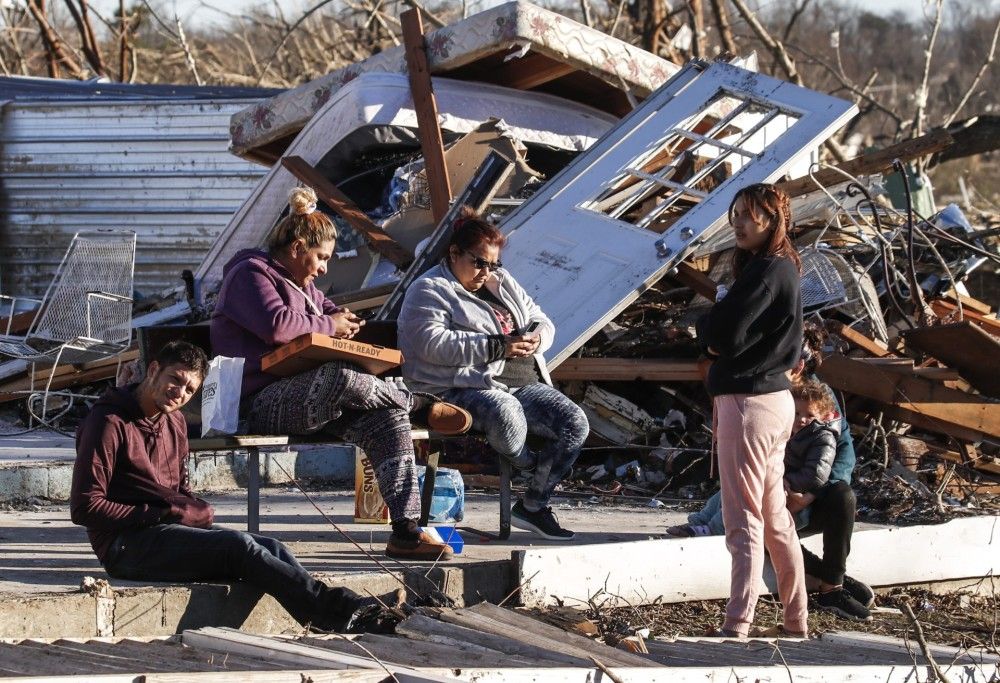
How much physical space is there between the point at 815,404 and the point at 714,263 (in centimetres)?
425

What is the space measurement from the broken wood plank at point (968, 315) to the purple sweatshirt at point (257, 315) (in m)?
5.71

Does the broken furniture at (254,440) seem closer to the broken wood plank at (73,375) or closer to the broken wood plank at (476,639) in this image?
the broken wood plank at (476,639)

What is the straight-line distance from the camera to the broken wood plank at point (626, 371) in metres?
8.94

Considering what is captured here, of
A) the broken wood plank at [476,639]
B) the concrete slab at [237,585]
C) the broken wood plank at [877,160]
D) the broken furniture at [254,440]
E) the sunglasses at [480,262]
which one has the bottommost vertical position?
the broken wood plank at [476,639]

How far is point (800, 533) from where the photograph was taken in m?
6.08

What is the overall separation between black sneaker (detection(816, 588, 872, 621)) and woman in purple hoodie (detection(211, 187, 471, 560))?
1665 millimetres

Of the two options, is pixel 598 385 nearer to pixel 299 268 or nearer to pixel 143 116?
pixel 299 268

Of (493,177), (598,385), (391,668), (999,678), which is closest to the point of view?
(391,668)

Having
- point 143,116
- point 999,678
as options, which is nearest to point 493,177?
point 999,678

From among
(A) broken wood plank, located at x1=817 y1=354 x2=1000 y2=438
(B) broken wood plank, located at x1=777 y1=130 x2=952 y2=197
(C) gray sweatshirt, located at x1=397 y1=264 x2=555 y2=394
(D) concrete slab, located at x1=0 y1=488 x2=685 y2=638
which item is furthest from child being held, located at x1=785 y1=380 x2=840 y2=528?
(B) broken wood plank, located at x1=777 y1=130 x2=952 y2=197

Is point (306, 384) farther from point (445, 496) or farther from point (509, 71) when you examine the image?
point (509, 71)

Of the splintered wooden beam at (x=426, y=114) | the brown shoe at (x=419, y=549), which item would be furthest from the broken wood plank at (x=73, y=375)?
the brown shoe at (x=419, y=549)

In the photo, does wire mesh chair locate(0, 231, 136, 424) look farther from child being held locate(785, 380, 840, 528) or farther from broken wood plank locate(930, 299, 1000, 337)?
broken wood plank locate(930, 299, 1000, 337)

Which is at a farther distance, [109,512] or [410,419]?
[410,419]
